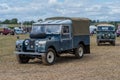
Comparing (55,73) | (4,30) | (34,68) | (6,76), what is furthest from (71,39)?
(4,30)

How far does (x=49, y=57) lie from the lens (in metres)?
15.8

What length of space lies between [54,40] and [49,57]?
864 millimetres

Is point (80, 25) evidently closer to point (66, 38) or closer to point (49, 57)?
point (66, 38)

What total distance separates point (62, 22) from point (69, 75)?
5345mm

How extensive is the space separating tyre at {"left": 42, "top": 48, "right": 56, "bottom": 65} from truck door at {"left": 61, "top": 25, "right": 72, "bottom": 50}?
98 cm

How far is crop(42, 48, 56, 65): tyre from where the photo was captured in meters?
15.4

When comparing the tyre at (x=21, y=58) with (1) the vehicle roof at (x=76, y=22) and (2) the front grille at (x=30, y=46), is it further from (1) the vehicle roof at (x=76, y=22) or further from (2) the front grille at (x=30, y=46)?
(1) the vehicle roof at (x=76, y=22)

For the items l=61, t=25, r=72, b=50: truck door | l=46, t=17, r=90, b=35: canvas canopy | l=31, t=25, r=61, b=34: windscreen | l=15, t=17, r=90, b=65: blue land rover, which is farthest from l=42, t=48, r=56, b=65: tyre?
l=46, t=17, r=90, b=35: canvas canopy

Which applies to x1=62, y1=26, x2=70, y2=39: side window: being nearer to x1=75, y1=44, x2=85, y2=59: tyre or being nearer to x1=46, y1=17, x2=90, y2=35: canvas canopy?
x1=46, y1=17, x2=90, y2=35: canvas canopy

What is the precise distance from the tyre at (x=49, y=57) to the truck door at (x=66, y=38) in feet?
3.21

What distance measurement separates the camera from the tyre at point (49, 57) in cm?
1538

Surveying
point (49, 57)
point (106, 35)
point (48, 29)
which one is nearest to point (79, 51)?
point (48, 29)

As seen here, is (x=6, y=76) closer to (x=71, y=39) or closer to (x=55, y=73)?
(x=55, y=73)

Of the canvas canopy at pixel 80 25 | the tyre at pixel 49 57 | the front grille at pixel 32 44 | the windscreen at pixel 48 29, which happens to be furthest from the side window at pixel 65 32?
the front grille at pixel 32 44
